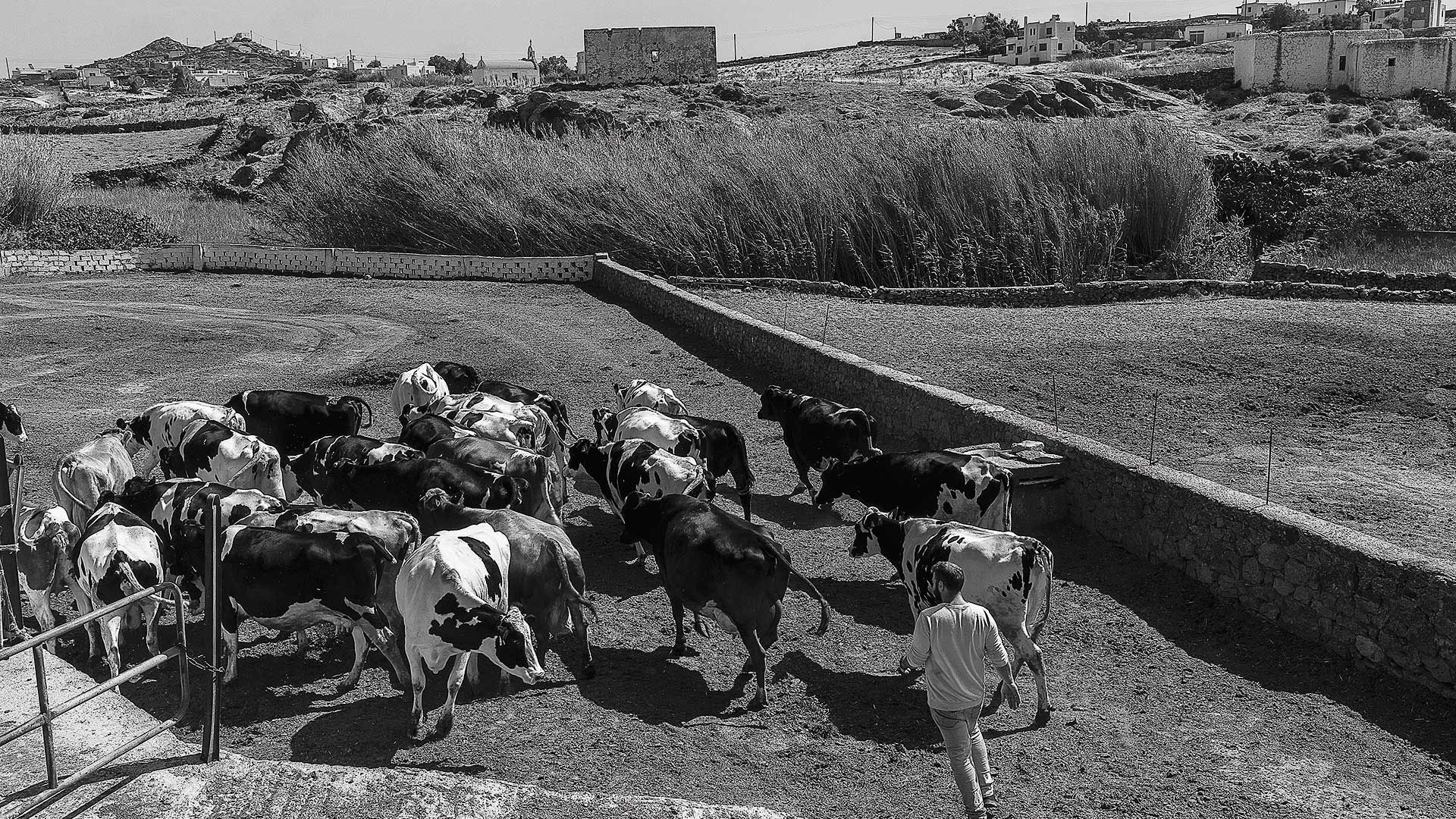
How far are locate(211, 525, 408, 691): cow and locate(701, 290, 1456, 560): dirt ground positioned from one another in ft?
24.9

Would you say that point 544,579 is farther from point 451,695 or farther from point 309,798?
point 309,798

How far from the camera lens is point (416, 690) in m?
7.41

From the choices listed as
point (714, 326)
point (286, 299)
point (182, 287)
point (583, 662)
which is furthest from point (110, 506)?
point (182, 287)

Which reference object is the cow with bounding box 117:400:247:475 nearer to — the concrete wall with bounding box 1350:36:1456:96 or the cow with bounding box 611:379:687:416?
the cow with bounding box 611:379:687:416

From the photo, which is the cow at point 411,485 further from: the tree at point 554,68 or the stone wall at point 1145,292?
the tree at point 554,68

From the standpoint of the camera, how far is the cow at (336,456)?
10.5 meters

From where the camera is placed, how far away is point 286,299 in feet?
76.5

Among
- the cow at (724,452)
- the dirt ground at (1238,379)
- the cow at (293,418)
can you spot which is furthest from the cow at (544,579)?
the dirt ground at (1238,379)

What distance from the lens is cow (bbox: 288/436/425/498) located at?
1048cm

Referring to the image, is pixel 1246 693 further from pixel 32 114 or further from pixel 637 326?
pixel 32 114

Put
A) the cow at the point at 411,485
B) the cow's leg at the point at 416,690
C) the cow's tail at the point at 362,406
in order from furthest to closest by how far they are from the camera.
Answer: the cow's tail at the point at 362,406
the cow at the point at 411,485
the cow's leg at the point at 416,690

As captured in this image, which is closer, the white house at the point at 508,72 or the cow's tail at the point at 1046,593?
the cow's tail at the point at 1046,593

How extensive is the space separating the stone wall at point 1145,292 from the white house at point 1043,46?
74471 mm

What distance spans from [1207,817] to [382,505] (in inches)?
259
